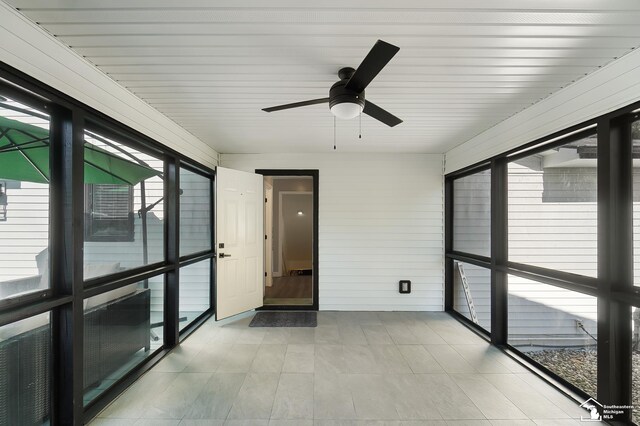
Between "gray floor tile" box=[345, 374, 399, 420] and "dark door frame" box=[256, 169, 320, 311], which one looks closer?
"gray floor tile" box=[345, 374, 399, 420]

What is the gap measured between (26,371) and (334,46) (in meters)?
2.69

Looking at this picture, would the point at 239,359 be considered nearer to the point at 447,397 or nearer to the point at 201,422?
the point at 201,422

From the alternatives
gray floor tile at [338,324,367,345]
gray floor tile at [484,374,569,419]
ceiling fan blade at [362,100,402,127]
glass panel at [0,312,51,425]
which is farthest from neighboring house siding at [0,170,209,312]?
gray floor tile at [484,374,569,419]

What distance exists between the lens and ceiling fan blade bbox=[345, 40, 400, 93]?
4.27 feet

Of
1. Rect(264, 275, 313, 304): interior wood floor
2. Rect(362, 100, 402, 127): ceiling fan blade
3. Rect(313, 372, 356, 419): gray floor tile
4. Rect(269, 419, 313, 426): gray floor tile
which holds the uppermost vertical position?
Rect(362, 100, 402, 127): ceiling fan blade

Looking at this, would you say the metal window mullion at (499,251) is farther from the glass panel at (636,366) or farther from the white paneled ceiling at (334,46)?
the glass panel at (636,366)

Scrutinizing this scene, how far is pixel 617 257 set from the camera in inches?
75.2

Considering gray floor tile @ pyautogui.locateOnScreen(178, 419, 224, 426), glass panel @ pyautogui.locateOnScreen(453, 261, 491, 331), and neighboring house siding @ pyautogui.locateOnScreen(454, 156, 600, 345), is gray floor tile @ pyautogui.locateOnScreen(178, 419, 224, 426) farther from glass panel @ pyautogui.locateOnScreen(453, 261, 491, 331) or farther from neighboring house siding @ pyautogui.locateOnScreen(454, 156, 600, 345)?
glass panel @ pyautogui.locateOnScreen(453, 261, 491, 331)

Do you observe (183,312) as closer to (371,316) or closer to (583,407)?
(371,316)

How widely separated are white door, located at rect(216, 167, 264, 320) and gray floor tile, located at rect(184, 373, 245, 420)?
1271mm

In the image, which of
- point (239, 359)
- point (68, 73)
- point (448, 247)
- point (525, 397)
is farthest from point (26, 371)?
point (448, 247)

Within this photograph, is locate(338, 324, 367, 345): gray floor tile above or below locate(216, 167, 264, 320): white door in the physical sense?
below

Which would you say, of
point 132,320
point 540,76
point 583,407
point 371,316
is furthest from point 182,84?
point 583,407

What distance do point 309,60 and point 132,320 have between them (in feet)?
9.02
